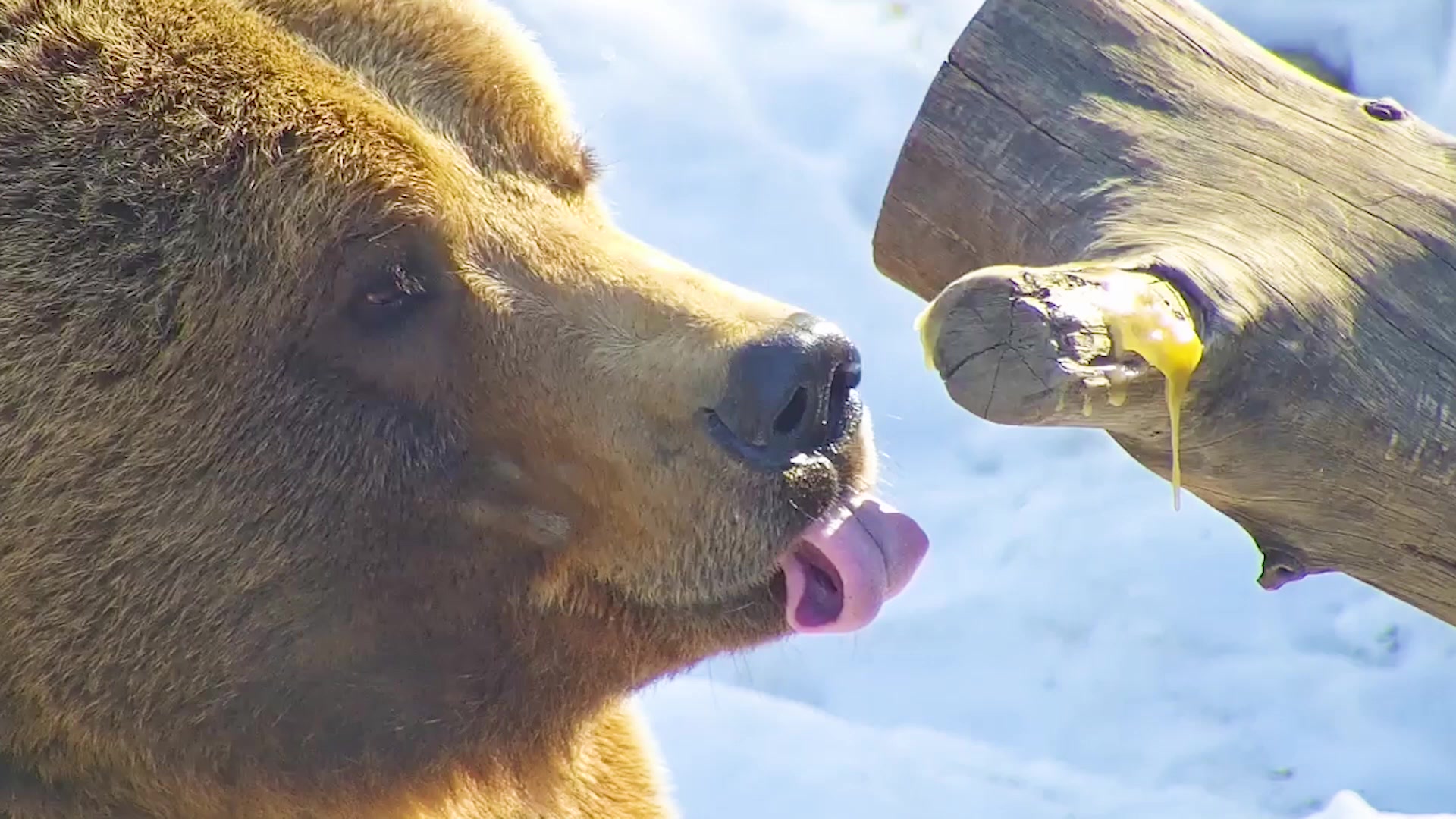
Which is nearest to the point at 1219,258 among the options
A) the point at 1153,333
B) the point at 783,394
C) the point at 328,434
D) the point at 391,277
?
the point at 1153,333

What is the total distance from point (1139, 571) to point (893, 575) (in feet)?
9.55

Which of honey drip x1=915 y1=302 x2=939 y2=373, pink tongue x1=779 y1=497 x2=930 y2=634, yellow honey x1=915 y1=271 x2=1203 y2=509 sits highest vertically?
yellow honey x1=915 y1=271 x2=1203 y2=509

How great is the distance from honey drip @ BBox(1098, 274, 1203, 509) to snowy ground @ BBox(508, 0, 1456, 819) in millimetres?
1442

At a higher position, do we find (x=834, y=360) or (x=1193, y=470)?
(x=1193, y=470)

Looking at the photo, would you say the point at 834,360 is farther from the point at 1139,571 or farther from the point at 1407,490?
the point at 1139,571

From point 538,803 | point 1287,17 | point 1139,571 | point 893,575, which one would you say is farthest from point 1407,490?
point 1287,17

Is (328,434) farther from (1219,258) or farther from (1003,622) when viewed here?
(1003,622)

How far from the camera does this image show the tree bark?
2.35 meters

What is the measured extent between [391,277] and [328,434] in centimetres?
22

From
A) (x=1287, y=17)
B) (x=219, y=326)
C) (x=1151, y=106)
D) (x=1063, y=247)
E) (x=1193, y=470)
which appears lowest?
(x=219, y=326)

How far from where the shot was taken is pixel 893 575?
7.75ft

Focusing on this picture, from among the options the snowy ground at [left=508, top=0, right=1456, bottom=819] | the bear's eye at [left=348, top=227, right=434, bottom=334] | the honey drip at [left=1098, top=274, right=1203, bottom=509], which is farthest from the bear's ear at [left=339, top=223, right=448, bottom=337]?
the snowy ground at [left=508, top=0, right=1456, bottom=819]

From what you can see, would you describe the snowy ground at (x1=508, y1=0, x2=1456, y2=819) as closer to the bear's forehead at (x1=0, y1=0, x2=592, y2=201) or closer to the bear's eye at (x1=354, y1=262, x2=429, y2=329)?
the bear's eye at (x1=354, y1=262, x2=429, y2=329)

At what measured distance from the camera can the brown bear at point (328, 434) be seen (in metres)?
2.30
